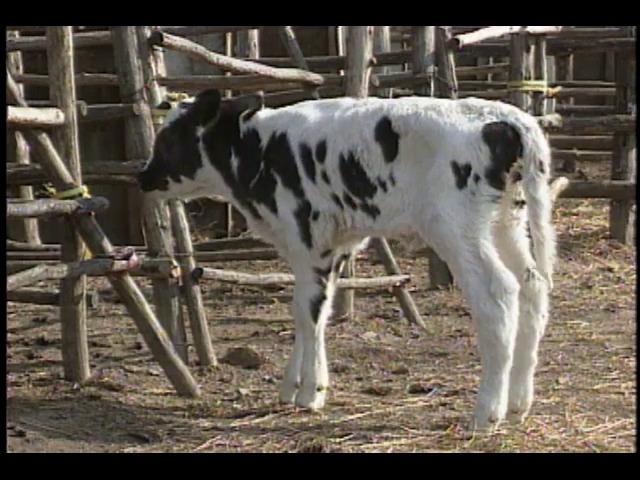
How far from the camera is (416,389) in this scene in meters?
6.21

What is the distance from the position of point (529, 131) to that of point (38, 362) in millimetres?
3107

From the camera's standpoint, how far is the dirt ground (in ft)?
17.2

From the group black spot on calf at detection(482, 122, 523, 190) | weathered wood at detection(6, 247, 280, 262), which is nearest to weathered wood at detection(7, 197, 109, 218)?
black spot on calf at detection(482, 122, 523, 190)

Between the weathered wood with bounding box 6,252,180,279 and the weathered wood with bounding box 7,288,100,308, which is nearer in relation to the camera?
the weathered wood with bounding box 6,252,180,279

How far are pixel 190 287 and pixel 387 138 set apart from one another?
A: 66.3 inches

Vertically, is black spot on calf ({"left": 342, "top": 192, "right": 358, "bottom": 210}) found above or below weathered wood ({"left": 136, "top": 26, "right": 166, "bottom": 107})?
below

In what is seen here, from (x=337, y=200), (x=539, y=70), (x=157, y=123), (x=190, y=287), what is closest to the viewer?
(x=337, y=200)

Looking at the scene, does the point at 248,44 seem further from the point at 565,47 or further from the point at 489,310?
the point at 489,310

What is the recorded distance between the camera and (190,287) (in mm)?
6664

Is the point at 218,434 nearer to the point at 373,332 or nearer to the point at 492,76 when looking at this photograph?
the point at 373,332

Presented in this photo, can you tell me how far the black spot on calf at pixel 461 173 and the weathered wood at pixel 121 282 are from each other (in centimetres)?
163

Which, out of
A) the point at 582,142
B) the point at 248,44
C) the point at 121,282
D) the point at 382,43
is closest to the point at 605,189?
the point at 582,142

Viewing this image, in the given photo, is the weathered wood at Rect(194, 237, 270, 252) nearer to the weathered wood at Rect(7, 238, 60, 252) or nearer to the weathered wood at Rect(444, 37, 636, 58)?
the weathered wood at Rect(7, 238, 60, 252)

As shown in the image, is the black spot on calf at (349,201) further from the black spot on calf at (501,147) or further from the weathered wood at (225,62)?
the weathered wood at (225,62)
